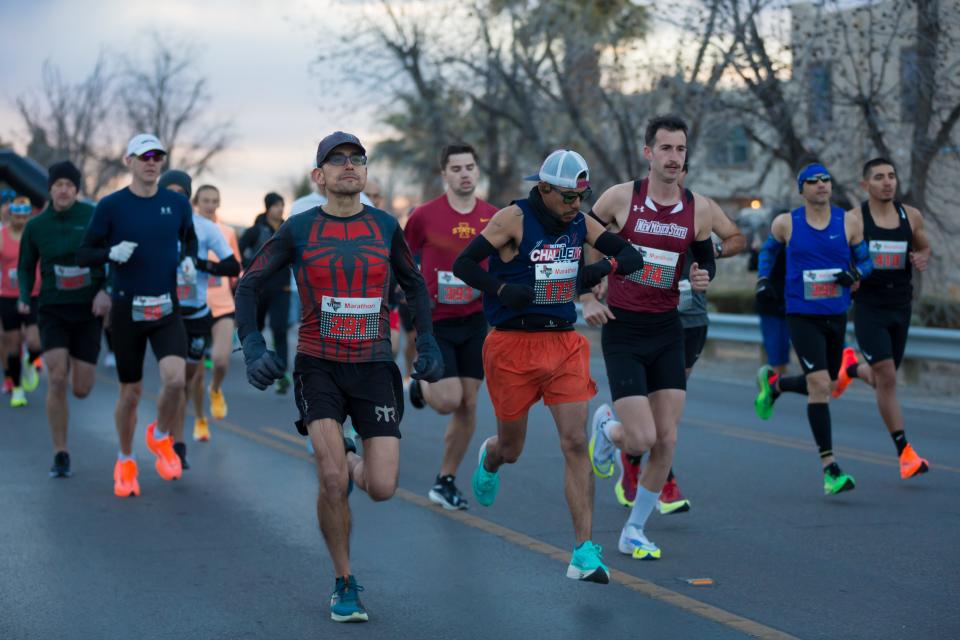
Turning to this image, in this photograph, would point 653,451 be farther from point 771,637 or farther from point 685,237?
point 771,637

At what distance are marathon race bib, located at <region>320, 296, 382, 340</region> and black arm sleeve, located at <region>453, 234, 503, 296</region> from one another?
68 centimetres


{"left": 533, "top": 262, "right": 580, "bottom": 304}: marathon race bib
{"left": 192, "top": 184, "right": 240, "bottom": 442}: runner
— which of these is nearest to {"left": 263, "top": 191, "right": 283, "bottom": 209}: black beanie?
{"left": 192, "top": 184, "right": 240, "bottom": 442}: runner

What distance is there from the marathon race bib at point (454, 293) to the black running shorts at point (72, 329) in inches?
108

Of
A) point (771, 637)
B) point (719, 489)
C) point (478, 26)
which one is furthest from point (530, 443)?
point (478, 26)

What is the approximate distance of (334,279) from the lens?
250 inches

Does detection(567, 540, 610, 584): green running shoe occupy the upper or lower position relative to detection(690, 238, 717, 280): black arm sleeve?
lower

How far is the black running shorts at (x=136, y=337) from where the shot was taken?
934cm

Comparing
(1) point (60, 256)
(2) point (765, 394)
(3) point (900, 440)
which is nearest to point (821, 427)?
(3) point (900, 440)

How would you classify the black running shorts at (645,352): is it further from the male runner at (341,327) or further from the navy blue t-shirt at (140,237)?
the navy blue t-shirt at (140,237)

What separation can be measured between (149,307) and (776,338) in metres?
5.18

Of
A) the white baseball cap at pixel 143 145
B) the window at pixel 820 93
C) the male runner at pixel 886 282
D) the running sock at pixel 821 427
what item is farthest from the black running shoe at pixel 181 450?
the window at pixel 820 93

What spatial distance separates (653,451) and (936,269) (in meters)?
14.3

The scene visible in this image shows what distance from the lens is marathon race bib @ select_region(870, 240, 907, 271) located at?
33.2 feet

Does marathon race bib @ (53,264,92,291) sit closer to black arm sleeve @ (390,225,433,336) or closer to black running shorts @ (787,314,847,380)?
black arm sleeve @ (390,225,433,336)
